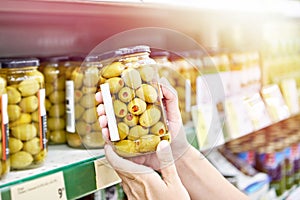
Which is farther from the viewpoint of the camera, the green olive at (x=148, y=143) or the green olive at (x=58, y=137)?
Result: the green olive at (x=58, y=137)

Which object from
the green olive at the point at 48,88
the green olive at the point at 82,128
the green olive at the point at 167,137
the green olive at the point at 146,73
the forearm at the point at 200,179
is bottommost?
the forearm at the point at 200,179

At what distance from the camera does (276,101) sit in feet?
5.53

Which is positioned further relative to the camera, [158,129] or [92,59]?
[92,59]

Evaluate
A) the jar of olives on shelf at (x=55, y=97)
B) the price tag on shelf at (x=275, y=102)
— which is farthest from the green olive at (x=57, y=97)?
the price tag on shelf at (x=275, y=102)

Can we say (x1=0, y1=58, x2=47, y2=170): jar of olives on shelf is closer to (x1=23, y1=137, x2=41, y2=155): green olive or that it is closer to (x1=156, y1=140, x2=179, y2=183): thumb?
(x1=23, y1=137, x2=41, y2=155): green olive

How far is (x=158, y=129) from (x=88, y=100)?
22 centimetres

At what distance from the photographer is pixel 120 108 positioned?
2.76 ft

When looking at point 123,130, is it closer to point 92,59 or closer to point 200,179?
point 92,59

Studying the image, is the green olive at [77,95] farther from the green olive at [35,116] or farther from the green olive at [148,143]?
the green olive at [148,143]

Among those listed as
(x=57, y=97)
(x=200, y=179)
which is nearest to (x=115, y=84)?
(x=57, y=97)

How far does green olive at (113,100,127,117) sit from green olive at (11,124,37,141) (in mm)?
196

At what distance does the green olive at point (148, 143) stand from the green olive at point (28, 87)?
0.24 m

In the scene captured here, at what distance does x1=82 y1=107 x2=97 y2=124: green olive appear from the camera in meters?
1.00

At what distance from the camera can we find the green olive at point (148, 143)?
0.87m
